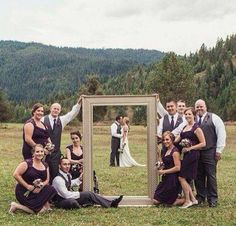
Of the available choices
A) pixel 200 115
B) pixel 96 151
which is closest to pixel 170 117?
pixel 200 115

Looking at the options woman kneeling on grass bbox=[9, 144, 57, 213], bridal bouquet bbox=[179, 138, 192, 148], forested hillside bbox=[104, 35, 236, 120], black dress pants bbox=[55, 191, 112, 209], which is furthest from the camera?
forested hillside bbox=[104, 35, 236, 120]

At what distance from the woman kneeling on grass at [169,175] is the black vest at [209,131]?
75 centimetres

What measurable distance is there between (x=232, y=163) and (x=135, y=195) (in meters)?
12.4

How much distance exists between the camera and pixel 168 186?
12242 mm

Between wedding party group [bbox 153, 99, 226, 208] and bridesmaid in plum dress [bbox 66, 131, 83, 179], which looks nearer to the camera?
wedding party group [bbox 153, 99, 226, 208]

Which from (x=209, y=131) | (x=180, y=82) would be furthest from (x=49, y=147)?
(x=180, y=82)

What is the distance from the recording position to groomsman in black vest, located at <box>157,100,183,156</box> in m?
12.6

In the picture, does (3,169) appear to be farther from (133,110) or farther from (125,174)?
(133,110)

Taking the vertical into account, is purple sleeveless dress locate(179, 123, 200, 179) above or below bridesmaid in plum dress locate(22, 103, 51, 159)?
below

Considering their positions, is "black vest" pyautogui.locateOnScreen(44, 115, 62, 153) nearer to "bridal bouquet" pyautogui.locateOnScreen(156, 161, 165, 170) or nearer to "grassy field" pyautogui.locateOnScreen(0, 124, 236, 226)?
"grassy field" pyautogui.locateOnScreen(0, 124, 236, 226)

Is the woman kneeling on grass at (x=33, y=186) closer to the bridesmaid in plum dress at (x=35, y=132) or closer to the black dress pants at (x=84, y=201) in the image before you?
the black dress pants at (x=84, y=201)

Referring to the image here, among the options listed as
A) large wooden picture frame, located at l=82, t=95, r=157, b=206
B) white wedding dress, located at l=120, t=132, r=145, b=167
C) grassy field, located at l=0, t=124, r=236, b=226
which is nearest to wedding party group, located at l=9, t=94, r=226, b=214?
large wooden picture frame, located at l=82, t=95, r=157, b=206

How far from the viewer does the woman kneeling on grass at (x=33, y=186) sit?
11180 millimetres

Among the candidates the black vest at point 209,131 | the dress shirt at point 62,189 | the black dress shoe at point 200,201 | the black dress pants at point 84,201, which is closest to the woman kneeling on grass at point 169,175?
the black dress shoe at point 200,201
